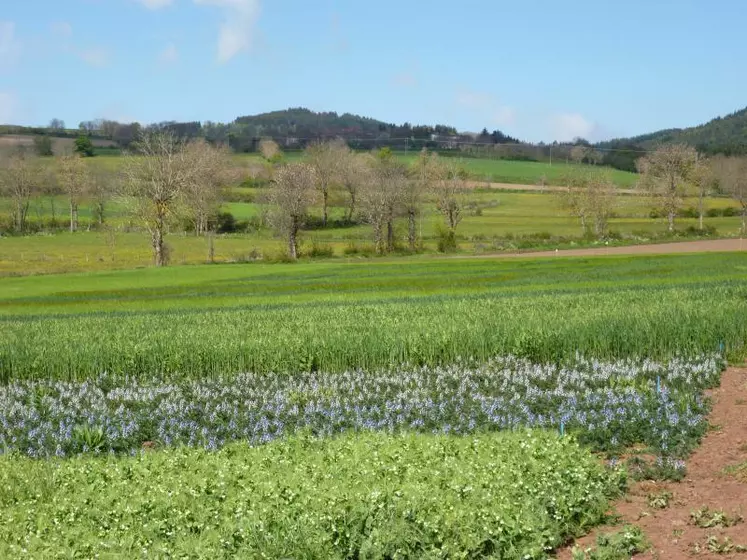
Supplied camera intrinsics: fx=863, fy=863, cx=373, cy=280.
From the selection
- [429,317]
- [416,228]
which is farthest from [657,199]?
[429,317]

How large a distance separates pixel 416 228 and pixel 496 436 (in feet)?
267

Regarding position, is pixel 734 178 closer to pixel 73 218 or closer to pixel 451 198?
pixel 451 198

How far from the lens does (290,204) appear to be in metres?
76.5

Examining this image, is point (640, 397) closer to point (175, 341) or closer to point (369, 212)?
point (175, 341)

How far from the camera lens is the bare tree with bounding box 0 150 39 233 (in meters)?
102

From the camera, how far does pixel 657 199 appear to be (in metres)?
108

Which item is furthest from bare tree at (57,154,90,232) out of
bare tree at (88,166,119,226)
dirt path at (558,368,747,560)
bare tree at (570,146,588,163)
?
dirt path at (558,368,747,560)

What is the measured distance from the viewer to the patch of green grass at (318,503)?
7.79 metres

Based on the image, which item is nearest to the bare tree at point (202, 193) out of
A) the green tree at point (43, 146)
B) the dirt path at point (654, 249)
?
the dirt path at point (654, 249)

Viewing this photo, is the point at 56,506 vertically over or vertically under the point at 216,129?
under

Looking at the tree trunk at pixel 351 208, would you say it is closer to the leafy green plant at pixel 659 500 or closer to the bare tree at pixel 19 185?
the bare tree at pixel 19 185

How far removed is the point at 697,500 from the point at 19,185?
10413 centimetres

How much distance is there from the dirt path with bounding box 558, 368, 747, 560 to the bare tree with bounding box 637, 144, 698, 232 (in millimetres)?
91558

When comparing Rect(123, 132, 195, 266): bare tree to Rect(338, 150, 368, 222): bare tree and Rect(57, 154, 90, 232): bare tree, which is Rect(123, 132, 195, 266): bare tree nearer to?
Rect(338, 150, 368, 222): bare tree
